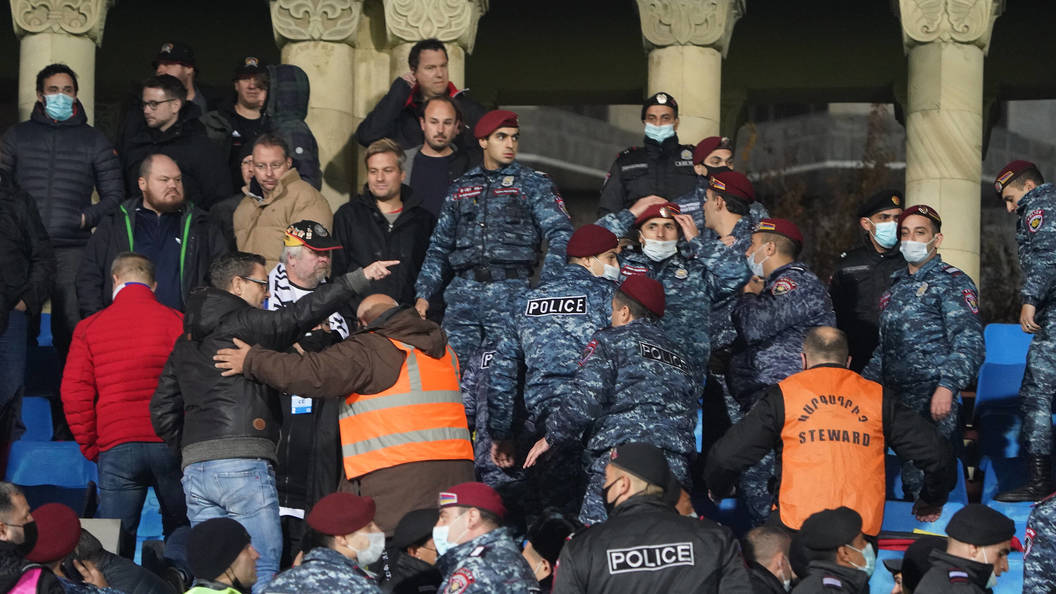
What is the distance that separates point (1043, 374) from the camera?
11945 mm

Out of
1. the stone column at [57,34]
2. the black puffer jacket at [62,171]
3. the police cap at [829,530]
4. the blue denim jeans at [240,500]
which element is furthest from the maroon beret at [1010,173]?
the stone column at [57,34]

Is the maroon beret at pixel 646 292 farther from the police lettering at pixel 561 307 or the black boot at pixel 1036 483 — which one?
the black boot at pixel 1036 483

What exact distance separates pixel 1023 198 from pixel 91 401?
6173mm

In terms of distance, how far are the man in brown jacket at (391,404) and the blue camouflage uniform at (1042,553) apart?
3016 mm

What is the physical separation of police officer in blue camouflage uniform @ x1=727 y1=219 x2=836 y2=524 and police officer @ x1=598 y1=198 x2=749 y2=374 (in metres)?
0.31

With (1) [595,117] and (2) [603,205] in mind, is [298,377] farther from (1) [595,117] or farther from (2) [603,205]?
(1) [595,117]

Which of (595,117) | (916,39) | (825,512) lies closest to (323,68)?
(916,39)

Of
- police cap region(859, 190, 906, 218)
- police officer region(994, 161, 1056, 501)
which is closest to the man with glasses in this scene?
police cap region(859, 190, 906, 218)

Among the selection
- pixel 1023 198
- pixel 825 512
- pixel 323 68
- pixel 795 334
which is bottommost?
pixel 825 512

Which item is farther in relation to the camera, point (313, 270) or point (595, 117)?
point (595, 117)

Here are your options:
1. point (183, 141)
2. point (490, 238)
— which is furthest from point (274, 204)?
point (490, 238)

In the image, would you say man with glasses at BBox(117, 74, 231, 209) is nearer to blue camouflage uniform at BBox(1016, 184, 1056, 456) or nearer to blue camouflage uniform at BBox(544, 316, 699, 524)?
blue camouflage uniform at BBox(544, 316, 699, 524)

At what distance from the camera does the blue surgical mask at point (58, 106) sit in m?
14.1

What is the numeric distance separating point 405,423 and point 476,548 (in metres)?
1.62
